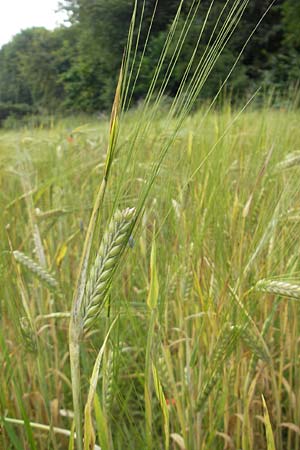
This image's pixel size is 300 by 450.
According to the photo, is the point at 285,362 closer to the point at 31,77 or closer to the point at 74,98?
the point at 74,98

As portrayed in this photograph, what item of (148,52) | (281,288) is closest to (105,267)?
(281,288)

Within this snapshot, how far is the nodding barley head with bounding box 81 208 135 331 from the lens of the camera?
0.37 m

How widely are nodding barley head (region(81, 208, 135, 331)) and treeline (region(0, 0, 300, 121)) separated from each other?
265 inches

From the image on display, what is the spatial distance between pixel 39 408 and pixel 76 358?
51 cm

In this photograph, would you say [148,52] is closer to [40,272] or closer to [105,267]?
[40,272]

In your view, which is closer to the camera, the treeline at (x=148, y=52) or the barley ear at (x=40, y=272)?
the barley ear at (x=40, y=272)

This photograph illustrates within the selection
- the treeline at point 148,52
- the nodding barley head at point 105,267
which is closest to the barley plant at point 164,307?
the nodding barley head at point 105,267

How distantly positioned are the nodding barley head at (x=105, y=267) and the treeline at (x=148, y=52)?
22.1ft

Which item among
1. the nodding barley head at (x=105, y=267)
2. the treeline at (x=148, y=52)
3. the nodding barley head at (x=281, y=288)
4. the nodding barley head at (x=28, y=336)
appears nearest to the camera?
the nodding barley head at (x=105, y=267)

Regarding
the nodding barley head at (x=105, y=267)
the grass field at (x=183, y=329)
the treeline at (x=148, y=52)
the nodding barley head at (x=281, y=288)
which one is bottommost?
the grass field at (x=183, y=329)

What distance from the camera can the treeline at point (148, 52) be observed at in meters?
9.58

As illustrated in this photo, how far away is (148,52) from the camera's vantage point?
40.5 feet

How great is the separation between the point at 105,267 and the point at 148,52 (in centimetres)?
1263

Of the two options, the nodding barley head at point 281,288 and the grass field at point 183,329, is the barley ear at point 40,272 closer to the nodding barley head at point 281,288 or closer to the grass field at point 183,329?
the grass field at point 183,329
